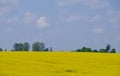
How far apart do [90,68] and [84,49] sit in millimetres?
28713

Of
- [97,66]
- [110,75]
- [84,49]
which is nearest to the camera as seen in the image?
[110,75]

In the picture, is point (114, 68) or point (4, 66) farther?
point (114, 68)

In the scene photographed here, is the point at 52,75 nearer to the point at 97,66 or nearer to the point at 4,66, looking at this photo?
the point at 4,66

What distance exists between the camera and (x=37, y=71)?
13500 mm

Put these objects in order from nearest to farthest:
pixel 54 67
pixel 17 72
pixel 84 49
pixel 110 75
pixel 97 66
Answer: pixel 17 72, pixel 110 75, pixel 54 67, pixel 97 66, pixel 84 49

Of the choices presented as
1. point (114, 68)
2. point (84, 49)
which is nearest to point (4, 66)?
point (114, 68)

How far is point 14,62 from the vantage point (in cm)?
1538

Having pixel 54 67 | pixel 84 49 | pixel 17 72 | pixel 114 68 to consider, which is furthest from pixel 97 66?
pixel 84 49

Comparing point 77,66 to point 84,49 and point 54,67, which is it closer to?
point 54,67

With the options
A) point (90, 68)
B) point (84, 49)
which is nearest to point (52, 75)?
point (90, 68)

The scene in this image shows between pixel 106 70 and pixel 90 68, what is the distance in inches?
26.9

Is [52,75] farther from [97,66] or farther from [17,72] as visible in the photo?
[97,66]

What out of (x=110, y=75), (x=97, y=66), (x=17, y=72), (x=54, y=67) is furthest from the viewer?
(x=97, y=66)

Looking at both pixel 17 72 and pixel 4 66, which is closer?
pixel 17 72
